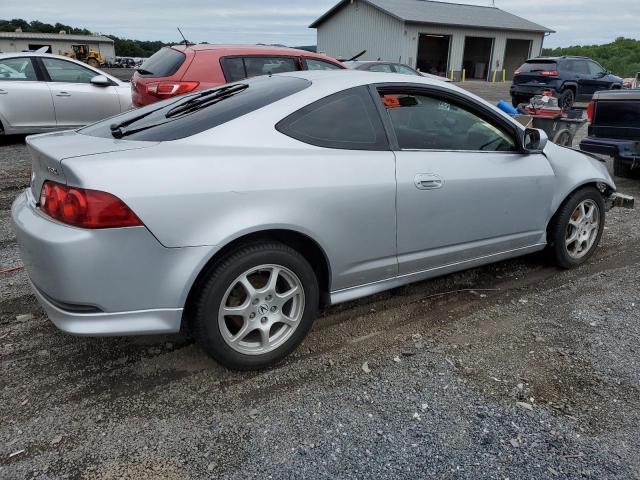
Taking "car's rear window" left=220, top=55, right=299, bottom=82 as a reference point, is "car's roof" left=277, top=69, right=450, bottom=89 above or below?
above

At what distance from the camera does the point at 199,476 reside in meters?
2.17

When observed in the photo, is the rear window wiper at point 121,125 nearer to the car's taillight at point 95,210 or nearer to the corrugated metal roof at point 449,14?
the car's taillight at point 95,210

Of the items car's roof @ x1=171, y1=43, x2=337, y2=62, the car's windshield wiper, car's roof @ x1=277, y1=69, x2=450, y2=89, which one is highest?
car's roof @ x1=171, y1=43, x2=337, y2=62

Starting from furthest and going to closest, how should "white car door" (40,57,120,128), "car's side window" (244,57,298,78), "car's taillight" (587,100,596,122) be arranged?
"white car door" (40,57,120,128) < "car's side window" (244,57,298,78) < "car's taillight" (587,100,596,122)

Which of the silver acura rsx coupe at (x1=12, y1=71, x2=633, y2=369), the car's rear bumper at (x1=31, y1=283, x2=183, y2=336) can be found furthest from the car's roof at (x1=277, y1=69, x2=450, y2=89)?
the car's rear bumper at (x1=31, y1=283, x2=183, y2=336)

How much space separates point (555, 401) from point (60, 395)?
2.52m

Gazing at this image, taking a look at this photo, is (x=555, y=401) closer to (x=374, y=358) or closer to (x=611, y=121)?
(x=374, y=358)

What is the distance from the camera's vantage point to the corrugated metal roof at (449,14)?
33188 millimetres

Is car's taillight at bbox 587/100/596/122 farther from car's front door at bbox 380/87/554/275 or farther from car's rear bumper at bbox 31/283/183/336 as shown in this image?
car's rear bumper at bbox 31/283/183/336

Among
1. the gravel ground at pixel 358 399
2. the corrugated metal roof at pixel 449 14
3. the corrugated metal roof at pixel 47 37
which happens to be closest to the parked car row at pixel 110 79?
the gravel ground at pixel 358 399

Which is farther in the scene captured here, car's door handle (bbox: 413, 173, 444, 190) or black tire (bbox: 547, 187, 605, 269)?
black tire (bbox: 547, 187, 605, 269)

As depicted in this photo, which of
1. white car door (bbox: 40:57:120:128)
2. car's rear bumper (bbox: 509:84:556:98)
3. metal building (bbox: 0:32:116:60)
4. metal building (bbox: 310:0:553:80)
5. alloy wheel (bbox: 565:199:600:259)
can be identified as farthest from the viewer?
metal building (bbox: 0:32:116:60)

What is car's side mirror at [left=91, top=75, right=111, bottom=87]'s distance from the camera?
8.93 metres

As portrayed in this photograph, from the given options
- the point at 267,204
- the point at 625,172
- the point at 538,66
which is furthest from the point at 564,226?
the point at 538,66
